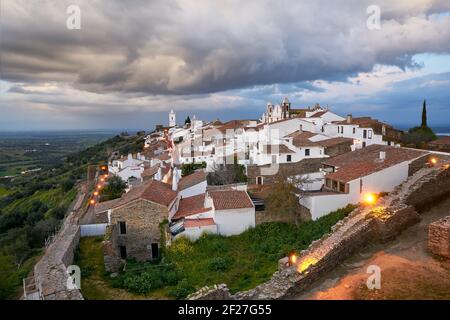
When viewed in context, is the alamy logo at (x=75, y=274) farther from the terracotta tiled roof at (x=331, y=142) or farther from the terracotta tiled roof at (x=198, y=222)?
the terracotta tiled roof at (x=331, y=142)

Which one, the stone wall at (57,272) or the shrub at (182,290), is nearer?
the stone wall at (57,272)

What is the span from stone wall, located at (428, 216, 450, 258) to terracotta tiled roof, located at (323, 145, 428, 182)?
7145mm

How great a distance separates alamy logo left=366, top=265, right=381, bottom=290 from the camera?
29.2 feet

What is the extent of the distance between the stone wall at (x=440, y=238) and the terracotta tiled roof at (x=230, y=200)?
9.67 m

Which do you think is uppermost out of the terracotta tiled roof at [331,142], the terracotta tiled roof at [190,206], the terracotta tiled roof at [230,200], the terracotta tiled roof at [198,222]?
the terracotta tiled roof at [331,142]

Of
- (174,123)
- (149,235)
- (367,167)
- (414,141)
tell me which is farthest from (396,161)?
(174,123)

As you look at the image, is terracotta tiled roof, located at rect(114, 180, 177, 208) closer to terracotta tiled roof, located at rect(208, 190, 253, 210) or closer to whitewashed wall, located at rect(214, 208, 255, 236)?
terracotta tiled roof, located at rect(208, 190, 253, 210)

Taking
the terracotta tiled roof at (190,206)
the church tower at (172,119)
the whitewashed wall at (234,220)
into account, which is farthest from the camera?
the church tower at (172,119)

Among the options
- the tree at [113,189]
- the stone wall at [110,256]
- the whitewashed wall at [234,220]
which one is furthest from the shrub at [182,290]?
the tree at [113,189]

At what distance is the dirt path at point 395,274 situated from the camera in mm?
8633

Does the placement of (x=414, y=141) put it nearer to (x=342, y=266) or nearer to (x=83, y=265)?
(x=342, y=266)

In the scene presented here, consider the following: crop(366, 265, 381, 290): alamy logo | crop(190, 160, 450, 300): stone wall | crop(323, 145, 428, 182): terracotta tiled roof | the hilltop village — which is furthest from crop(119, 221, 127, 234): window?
crop(366, 265, 381, 290): alamy logo

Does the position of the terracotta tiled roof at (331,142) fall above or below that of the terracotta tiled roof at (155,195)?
above

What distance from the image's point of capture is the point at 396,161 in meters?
18.2
